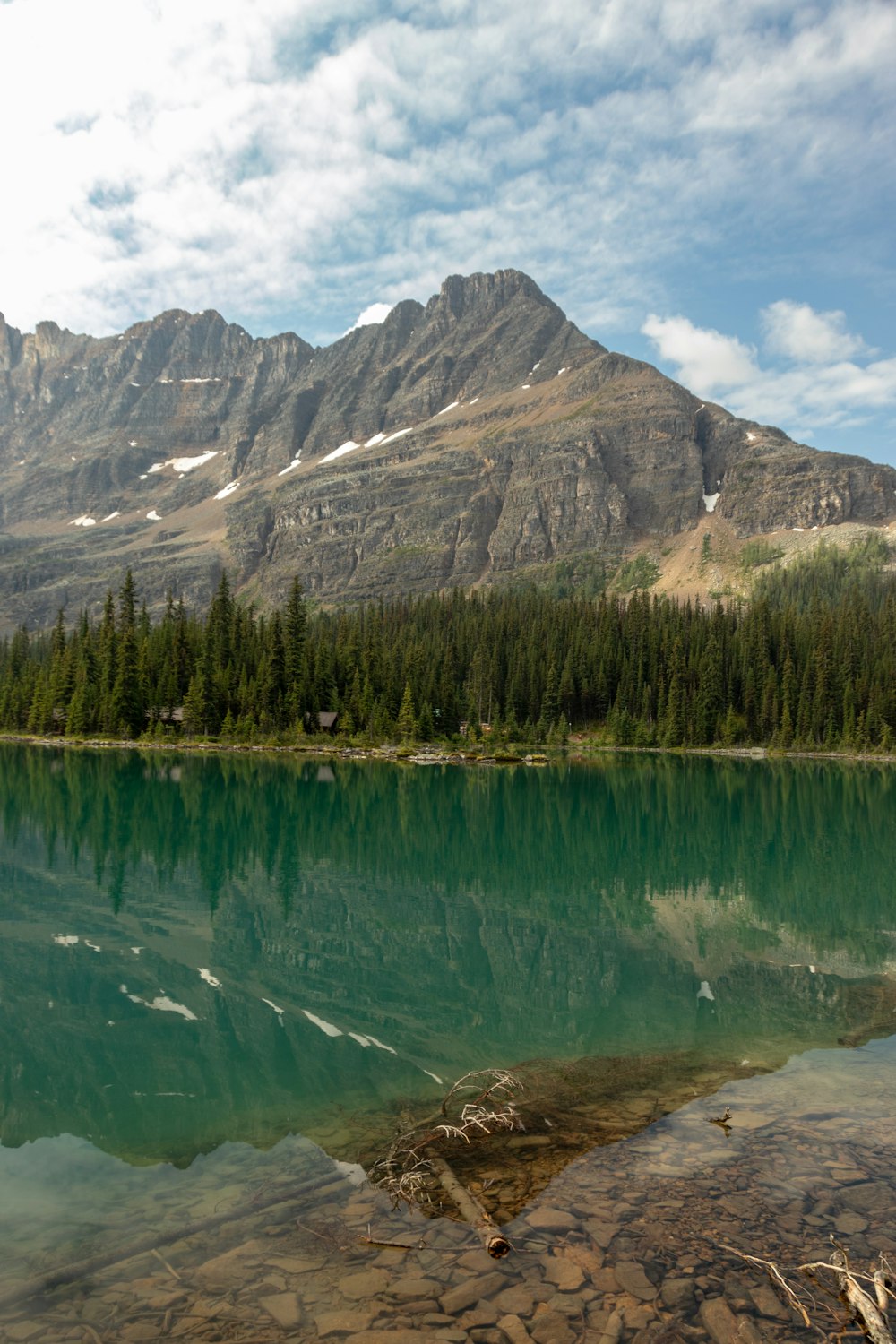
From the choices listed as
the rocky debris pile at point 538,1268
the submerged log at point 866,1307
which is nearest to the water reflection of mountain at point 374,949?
the rocky debris pile at point 538,1268

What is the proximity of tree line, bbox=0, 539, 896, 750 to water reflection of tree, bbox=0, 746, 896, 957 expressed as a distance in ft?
92.0

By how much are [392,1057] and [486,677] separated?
103810 millimetres

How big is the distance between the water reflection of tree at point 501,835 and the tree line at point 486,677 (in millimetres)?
28040

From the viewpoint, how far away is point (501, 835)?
124 ft

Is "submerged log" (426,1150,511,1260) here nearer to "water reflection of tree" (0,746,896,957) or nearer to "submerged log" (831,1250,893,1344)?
"submerged log" (831,1250,893,1344)

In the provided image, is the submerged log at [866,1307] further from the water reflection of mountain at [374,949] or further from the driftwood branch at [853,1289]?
the water reflection of mountain at [374,949]

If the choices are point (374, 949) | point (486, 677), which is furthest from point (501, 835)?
point (486, 677)

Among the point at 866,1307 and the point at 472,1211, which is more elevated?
the point at 866,1307

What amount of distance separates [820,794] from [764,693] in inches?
2196

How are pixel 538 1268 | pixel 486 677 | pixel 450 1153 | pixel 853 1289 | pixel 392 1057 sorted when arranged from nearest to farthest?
pixel 853 1289, pixel 538 1268, pixel 450 1153, pixel 392 1057, pixel 486 677

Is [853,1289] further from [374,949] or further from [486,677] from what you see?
[486,677]

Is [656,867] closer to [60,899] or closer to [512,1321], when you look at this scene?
[60,899]

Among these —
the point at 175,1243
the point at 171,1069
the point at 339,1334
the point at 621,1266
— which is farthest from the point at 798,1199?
the point at 171,1069

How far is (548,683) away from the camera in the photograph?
11419 cm
